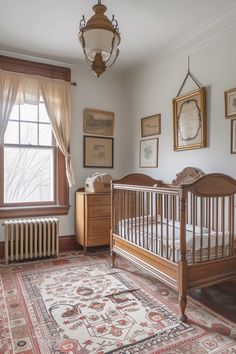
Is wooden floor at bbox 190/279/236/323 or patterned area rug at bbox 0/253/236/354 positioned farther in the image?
wooden floor at bbox 190/279/236/323

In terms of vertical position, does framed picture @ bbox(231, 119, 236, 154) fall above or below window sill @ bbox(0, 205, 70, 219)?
above

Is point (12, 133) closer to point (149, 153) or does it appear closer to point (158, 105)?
point (149, 153)

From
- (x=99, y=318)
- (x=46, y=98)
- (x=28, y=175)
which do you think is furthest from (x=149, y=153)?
(x=99, y=318)

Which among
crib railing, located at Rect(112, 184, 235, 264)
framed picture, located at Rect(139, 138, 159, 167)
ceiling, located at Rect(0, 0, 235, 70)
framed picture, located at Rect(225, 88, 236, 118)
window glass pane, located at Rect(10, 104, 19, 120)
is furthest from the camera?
framed picture, located at Rect(139, 138, 159, 167)

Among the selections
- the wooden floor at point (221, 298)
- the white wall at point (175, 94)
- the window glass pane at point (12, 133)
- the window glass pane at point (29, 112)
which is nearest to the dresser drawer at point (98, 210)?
the white wall at point (175, 94)

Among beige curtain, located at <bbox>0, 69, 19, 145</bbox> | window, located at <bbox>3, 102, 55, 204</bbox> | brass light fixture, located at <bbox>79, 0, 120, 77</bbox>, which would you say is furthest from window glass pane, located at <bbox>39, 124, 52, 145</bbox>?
brass light fixture, located at <bbox>79, 0, 120, 77</bbox>

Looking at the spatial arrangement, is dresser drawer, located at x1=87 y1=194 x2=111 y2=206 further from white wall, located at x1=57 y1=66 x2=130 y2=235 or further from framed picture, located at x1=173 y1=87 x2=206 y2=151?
framed picture, located at x1=173 y1=87 x2=206 y2=151

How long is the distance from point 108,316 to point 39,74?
309 centimetres

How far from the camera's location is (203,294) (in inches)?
93.4

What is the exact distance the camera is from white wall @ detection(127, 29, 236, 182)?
265 cm

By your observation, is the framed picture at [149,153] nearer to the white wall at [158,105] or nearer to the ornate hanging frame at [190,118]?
the white wall at [158,105]

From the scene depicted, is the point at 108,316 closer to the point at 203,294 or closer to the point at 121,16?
the point at 203,294

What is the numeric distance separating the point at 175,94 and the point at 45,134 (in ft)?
6.04

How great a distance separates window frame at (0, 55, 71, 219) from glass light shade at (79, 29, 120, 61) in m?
1.89
